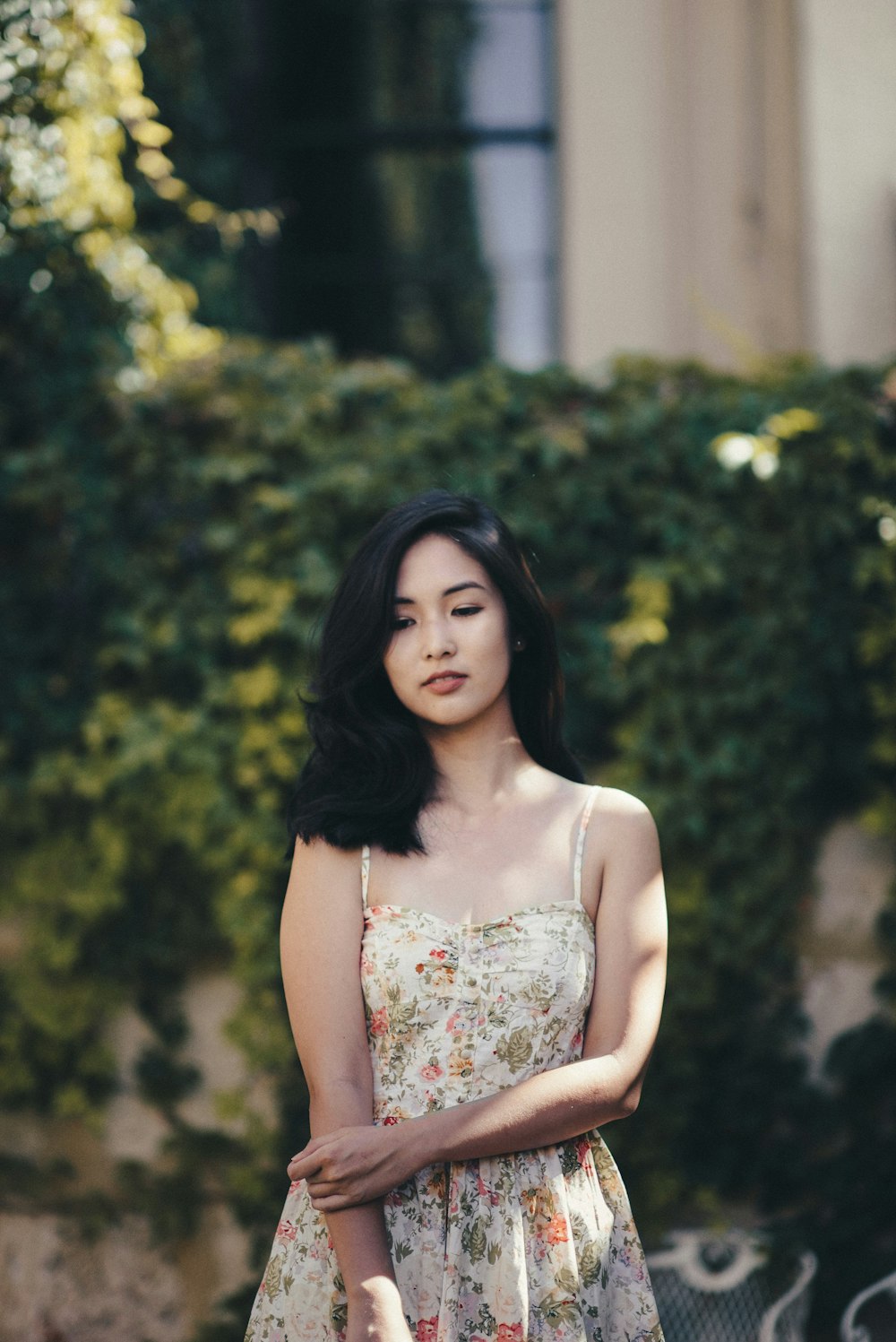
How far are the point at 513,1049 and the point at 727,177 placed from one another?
11.8ft

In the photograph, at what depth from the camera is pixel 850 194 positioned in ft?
13.1

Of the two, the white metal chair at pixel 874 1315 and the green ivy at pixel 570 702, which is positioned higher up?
the green ivy at pixel 570 702

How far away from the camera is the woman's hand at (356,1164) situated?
167 cm

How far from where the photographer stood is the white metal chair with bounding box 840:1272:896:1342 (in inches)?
97.5

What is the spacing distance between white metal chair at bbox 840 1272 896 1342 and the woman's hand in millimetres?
1298

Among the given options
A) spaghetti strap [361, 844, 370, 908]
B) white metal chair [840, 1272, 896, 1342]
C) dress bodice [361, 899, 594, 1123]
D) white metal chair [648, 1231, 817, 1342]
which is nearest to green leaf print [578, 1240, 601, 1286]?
dress bodice [361, 899, 594, 1123]

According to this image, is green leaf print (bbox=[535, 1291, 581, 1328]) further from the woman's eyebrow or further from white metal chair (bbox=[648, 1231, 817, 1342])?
white metal chair (bbox=[648, 1231, 817, 1342])

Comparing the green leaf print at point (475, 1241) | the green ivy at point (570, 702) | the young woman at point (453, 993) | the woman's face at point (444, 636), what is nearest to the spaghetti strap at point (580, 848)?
the young woman at point (453, 993)

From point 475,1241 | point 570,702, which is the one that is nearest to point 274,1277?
point 475,1241

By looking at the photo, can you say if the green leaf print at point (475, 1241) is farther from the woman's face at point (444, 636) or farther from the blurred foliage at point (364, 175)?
the blurred foliage at point (364, 175)

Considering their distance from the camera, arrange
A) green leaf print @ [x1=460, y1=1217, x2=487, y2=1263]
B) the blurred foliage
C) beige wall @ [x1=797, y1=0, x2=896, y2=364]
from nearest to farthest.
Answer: green leaf print @ [x1=460, y1=1217, x2=487, y2=1263], beige wall @ [x1=797, y1=0, x2=896, y2=364], the blurred foliage

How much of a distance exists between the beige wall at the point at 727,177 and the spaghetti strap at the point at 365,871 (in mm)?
2713

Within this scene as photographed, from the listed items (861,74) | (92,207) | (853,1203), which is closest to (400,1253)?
(853,1203)

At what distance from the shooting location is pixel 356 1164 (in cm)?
167
